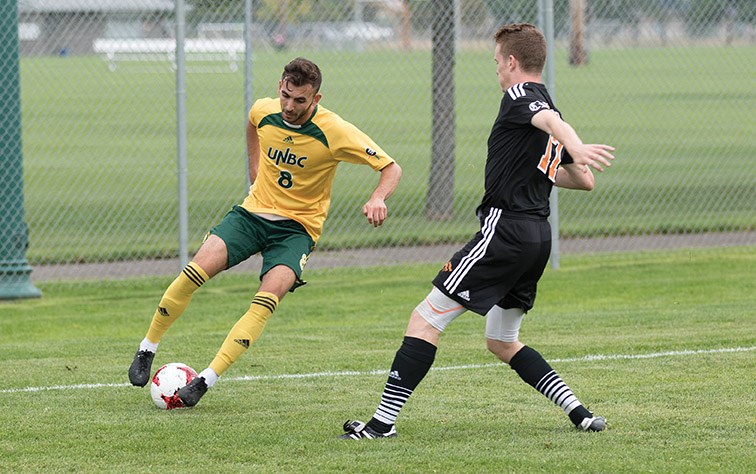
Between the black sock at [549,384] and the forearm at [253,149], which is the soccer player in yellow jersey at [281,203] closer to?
the forearm at [253,149]

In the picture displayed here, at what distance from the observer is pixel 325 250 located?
12906 mm

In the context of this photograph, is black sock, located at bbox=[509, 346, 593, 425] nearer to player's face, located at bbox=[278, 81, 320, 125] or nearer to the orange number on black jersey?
the orange number on black jersey

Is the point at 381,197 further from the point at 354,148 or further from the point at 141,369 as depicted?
the point at 141,369

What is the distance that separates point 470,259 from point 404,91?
16653 mm

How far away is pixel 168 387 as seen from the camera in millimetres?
6238

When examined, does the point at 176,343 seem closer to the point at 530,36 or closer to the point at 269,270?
the point at 269,270

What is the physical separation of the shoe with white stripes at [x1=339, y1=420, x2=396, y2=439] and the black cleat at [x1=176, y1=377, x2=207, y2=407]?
3.19 feet

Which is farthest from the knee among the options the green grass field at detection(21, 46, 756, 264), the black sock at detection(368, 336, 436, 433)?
the green grass field at detection(21, 46, 756, 264)

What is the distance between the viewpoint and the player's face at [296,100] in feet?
20.7

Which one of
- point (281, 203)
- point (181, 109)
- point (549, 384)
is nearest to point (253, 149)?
point (281, 203)

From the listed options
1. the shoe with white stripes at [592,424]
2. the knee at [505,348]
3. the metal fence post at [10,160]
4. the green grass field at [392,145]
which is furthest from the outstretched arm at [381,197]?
the green grass field at [392,145]

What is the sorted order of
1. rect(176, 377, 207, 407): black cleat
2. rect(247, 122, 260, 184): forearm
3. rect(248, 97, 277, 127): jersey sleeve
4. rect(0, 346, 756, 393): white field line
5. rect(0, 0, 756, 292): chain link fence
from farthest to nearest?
rect(0, 0, 756, 292): chain link fence, rect(0, 346, 756, 393): white field line, rect(247, 122, 260, 184): forearm, rect(248, 97, 277, 127): jersey sleeve, rect(176, 377, 207, 407): black cleat

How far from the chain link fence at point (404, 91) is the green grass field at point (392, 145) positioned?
0.05 meters

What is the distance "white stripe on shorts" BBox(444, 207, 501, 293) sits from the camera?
5.39 metres
